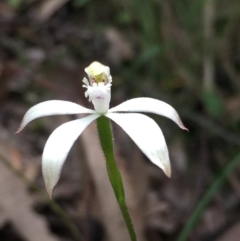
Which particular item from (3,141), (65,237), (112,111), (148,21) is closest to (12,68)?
(3,141)

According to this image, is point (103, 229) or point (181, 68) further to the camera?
point (181, 68)

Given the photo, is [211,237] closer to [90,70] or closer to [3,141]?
[90,70]

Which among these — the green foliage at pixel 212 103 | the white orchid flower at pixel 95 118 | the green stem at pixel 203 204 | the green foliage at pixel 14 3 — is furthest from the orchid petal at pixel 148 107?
the green foliage at pixel 14 3

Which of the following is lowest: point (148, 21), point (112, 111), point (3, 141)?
point (112, 111)

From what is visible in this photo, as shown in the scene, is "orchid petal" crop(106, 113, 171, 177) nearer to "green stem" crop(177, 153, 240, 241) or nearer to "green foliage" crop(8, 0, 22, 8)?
"green stem" crop(177, 153, 240, 241)

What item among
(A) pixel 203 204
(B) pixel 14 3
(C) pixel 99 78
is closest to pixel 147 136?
(C) pixel 99 78

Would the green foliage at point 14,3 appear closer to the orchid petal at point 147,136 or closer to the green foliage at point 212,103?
the green foliage at point 212,103

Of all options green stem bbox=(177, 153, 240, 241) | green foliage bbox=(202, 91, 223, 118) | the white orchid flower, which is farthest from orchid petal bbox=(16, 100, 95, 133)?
green foliage bbox=(202, 91, 223, 118)
